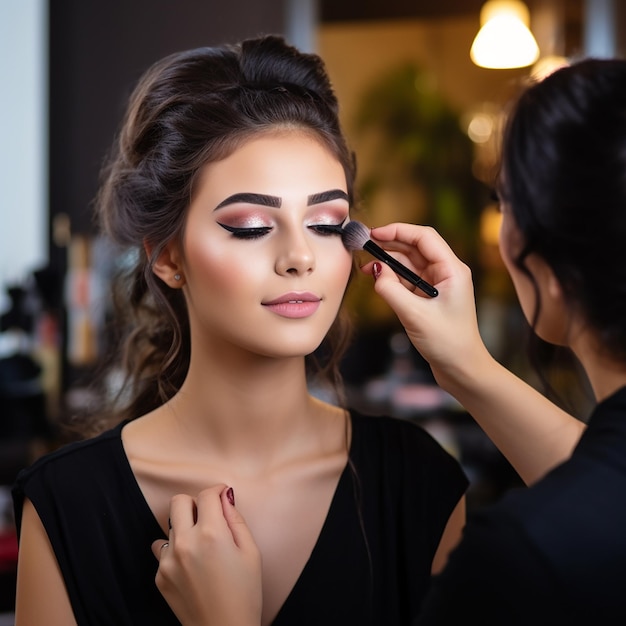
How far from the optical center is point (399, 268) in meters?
1.08

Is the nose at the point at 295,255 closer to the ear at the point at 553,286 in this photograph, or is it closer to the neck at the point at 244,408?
the neck at the point at 244,408

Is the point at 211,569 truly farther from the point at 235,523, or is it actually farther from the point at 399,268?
the point at 399,268

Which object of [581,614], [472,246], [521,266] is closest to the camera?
[581,614]

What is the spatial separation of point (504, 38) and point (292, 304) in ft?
11.4

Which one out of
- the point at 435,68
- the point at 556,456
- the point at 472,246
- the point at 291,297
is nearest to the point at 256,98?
the point at 291,297

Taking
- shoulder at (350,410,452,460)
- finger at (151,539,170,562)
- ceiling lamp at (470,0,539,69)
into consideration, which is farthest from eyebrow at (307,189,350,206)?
ceiling lamp at (470,0,539,69)

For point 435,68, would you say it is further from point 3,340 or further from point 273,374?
point 273,374

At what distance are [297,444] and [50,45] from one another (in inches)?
97.9

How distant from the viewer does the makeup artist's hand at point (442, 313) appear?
3.38 feet

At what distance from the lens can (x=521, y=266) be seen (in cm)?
84

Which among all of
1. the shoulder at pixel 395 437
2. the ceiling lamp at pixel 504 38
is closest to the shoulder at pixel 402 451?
the shoulder at pixel 395 437

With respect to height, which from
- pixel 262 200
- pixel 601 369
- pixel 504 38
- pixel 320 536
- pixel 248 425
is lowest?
pixel 320 536

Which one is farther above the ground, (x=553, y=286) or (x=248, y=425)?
(x=553, y=286)

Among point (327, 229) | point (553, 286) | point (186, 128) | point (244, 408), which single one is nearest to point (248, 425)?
point (244, 408)
